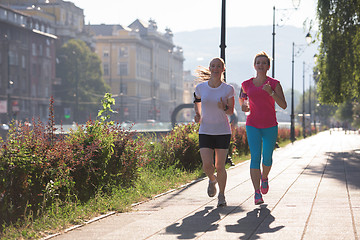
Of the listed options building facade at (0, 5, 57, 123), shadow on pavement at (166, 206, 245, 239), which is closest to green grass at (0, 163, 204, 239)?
shadow on pavement at (166, 206, 245, 239)

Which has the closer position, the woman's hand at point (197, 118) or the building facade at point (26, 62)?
the woman's hand at point (197, 118)

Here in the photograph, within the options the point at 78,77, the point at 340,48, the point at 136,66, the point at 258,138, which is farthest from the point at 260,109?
the point at 136,66

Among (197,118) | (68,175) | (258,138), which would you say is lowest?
(68,175)

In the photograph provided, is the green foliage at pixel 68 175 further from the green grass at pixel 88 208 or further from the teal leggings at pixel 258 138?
the teal leggings at pixel 258 138

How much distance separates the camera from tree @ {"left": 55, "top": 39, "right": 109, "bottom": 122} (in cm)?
8900

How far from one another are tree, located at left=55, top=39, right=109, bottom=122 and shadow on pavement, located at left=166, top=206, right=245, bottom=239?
80407mm

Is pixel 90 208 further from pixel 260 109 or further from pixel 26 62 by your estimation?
pixel 26 62

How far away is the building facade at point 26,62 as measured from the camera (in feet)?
238

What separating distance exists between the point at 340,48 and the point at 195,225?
74.9 ft

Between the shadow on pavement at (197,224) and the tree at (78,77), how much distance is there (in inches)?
3166

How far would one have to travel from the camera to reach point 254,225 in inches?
282

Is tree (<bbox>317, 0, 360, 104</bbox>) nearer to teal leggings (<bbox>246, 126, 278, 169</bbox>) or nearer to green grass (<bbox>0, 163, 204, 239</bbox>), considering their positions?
green grass (<bbox>0, 163, 204, 239</bbox>)

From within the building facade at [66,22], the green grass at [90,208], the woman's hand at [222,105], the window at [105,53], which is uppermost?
the building facade at [66,22]

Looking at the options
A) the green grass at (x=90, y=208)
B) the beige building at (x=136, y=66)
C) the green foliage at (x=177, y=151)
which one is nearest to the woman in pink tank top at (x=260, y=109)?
the green grass at (x=90, y=208)
